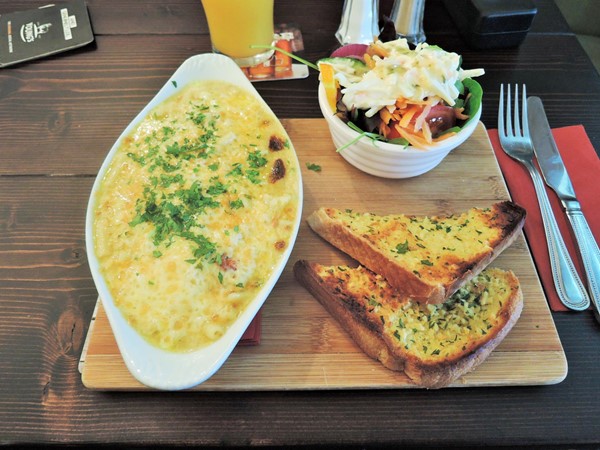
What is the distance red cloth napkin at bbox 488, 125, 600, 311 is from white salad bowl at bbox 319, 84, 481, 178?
14.5 inches

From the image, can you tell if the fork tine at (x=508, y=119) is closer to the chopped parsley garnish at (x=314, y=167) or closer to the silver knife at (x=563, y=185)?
the silver knife at (x=563, y=185)

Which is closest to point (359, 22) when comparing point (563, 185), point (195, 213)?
point (563, 185)

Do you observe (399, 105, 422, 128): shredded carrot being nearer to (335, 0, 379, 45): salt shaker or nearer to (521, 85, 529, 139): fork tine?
(521, 85, 529, 139): fork tine

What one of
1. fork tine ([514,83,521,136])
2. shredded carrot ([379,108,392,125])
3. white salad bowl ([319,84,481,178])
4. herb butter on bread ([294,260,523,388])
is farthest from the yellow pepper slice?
fork tine ([514,83,521,136])

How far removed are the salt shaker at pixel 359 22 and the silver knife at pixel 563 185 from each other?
0.88 meters

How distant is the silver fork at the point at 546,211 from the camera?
5.47ft

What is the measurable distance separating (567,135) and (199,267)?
1.80m

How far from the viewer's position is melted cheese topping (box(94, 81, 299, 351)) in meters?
1.37

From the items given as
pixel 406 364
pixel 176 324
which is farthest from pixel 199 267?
pixel 406 364

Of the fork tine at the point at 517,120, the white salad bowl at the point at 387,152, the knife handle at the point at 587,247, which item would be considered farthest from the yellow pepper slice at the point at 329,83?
the knife handle at the point at 587,247

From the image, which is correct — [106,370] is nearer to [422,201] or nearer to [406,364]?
[406,364]

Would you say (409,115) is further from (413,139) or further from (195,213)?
(195,213)

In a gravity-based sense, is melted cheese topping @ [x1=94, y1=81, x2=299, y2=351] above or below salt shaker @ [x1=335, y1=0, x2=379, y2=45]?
below

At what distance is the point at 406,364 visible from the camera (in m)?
1.44
